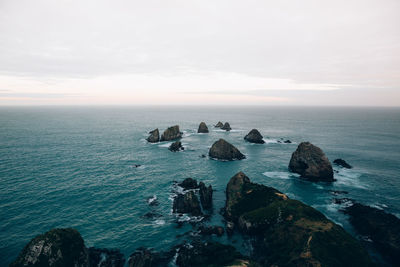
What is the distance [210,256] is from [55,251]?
19294 millimetres

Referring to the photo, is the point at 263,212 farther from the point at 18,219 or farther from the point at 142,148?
the point at 142,148

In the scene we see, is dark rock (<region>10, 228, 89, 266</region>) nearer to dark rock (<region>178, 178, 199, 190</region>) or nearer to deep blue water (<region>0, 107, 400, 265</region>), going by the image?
deep blue water (<region>0, 107, 400, 265</region>)

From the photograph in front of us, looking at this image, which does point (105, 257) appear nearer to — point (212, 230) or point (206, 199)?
point (212, 230)

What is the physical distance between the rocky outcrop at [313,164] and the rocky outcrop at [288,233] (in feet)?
77.2

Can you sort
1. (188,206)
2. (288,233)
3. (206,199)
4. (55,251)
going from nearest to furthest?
(55,251) → (288,233) → (188,206) → (206,199)

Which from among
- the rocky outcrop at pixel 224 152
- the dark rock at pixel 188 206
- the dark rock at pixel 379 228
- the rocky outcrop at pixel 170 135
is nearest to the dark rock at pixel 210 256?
the dark rock at pixel 188 206

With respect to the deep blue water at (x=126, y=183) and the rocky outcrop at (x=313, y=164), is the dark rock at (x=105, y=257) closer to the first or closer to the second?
the deep blue water at (x=126, y=183)

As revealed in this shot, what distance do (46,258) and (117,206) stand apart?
18.9 metres

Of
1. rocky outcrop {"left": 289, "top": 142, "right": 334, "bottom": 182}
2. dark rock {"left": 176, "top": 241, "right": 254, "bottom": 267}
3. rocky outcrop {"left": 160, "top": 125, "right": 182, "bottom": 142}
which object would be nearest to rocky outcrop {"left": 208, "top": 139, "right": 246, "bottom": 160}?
rocky outcrop {"left": 289, "top": 142, "right": 334, "bottom": 182}

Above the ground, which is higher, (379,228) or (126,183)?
(379,228)

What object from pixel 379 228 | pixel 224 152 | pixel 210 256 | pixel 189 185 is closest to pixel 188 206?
pixel 189 185

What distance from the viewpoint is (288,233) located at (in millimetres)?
28141

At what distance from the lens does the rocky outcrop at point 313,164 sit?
54625mm

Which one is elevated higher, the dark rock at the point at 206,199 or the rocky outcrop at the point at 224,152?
the rocky outcrop at the point at 224,152
